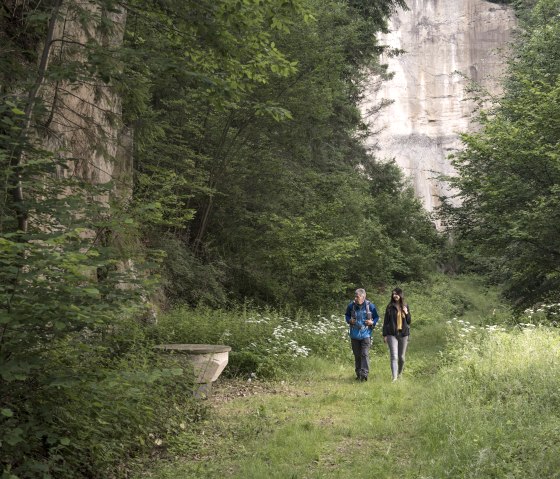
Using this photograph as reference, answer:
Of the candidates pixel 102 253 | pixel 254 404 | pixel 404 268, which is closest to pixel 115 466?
pixel 102 253

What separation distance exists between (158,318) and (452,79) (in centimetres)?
4424

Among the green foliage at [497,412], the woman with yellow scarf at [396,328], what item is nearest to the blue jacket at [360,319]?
the woman with yellow scarf at [396,328]

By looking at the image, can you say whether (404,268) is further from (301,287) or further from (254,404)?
(254,404)

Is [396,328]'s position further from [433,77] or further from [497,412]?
[433,77]

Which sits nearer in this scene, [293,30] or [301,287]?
[293,30]

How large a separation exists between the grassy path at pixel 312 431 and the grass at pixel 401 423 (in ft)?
0.05

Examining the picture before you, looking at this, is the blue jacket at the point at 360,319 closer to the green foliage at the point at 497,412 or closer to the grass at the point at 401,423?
the grass at the point at 401,423

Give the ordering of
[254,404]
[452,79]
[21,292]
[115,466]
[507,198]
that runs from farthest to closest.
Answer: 1. [452,79]
2. [507,198]
3. [254,404]
4. [115,466]
5. [21,292]

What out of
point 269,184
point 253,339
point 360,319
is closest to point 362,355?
point 360,319

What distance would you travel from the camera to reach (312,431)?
704 cm

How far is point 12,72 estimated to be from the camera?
6090mm

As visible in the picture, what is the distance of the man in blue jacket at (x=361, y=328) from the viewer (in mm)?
10711

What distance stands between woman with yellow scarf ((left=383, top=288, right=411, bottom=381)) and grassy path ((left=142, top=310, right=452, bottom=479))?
427mm

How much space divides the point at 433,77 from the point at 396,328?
145ft
